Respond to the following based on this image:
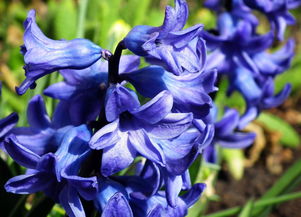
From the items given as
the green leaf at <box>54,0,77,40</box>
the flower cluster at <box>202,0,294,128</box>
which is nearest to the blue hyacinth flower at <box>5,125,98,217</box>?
the flower cluster at <box>202,0,294,128</box>

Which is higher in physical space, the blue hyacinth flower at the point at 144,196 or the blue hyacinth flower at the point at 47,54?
the blue hyacinth flower at the point at 47,54

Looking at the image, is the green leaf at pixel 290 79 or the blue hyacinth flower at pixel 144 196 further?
the green leaf at pixel 290 79

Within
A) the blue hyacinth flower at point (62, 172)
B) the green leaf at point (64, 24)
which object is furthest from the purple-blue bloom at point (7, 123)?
the green leaf at point (64, 24)

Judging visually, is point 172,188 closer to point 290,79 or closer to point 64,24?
point 64,24

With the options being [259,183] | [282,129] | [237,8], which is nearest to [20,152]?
[237,8]

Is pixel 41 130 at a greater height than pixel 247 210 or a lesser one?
greater

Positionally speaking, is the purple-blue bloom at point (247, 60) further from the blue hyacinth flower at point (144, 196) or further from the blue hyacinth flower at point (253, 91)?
the blue hyacinth flower at point (144, 196)

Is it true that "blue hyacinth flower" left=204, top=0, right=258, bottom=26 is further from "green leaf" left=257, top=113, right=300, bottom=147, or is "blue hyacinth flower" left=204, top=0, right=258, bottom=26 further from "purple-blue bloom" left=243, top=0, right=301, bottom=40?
"green leaf" left=257, top=113, right=300, bottom=147
